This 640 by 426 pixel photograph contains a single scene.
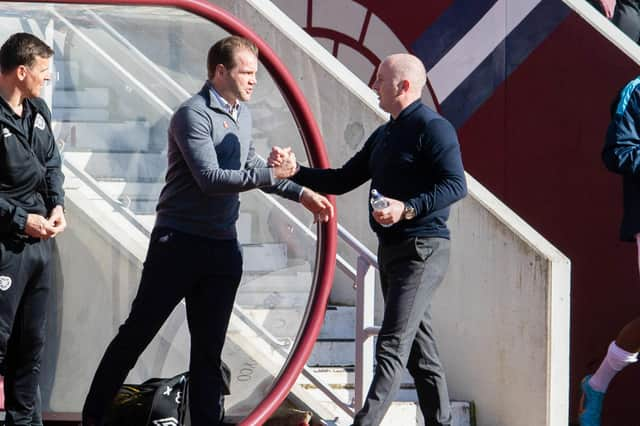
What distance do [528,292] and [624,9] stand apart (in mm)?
3016

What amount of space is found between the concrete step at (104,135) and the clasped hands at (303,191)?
1000 millimetres

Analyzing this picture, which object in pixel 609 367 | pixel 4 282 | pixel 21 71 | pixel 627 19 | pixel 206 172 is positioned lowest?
pixel 609 367

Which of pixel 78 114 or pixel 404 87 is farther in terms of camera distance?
pixel 78 114

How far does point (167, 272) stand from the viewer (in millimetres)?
5434

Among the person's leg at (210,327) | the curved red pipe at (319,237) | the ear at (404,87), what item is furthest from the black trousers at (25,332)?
the ear at (404,87)

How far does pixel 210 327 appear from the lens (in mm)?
5512

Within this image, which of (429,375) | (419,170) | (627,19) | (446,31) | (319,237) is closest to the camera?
(419,170)

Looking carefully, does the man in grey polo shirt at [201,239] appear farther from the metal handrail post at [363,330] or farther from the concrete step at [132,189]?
the concrete step at [132,189]

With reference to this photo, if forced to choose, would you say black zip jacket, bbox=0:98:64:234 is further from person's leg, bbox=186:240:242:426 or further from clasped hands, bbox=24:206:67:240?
person's leg, bbox=186:240:242:426

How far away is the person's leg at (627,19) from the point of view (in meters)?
8.62

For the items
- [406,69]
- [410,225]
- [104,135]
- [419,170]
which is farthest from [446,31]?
[410,225]

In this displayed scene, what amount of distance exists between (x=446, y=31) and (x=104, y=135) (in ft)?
9.42

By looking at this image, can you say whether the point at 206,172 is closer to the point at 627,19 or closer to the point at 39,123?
the point at 39,123

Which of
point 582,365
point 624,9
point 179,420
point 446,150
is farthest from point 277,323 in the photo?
point 624,9
